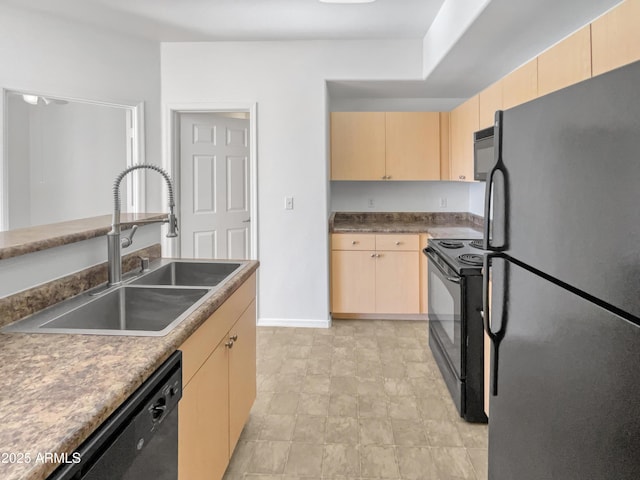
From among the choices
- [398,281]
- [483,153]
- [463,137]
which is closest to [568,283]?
[483,153]

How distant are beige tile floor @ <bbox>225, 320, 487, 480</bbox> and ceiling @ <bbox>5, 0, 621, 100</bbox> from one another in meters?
2.16

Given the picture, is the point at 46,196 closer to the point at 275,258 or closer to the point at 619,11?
the point at 275,258

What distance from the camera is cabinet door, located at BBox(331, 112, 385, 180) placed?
403cm

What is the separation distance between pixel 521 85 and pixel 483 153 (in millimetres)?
533

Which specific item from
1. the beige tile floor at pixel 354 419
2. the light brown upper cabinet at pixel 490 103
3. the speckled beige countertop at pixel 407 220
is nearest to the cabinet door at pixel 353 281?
the speckled beige countertop at pixel 407 220

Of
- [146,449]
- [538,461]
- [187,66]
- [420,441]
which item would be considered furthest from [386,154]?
[146,449]

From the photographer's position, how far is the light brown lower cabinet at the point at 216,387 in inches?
50.2

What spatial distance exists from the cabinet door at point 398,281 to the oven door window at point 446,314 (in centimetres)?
70

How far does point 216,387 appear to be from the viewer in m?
1.55

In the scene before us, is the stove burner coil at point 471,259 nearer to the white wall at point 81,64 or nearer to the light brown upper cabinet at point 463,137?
the light brown upper cabinet at point 463,137

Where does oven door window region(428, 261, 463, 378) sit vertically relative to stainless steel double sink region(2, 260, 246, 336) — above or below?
below

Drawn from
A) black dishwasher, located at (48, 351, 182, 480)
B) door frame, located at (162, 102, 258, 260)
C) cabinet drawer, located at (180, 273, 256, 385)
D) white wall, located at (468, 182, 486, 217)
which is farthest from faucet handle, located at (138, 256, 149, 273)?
white wall, located at (468, 182, 486, 217)

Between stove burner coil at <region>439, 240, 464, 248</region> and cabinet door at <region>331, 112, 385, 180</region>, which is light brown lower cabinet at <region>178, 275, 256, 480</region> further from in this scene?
cabinet door at <region>331, 112, 385, 180</region>

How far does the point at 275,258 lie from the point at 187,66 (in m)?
1.85
